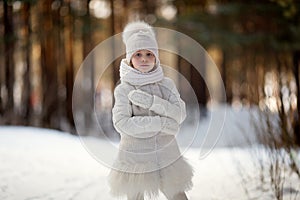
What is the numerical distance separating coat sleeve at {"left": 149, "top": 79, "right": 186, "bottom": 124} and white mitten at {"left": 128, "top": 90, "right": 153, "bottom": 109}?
0.10 ft

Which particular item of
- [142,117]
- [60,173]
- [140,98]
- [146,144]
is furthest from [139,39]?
[60,173]

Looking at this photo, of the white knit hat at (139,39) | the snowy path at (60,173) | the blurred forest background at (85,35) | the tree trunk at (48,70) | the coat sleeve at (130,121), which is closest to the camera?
the coat sleeve at (130,121)

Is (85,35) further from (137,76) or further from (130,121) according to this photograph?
(130,121)

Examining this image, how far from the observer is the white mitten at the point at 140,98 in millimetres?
2512

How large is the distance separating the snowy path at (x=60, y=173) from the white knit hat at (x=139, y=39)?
0.96 m

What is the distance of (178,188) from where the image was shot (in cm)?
258

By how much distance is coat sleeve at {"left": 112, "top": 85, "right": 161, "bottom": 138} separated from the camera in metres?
2.49

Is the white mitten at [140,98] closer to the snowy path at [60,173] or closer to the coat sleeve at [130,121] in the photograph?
the coat sleeve at [130,121]

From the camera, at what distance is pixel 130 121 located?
8.16 feet

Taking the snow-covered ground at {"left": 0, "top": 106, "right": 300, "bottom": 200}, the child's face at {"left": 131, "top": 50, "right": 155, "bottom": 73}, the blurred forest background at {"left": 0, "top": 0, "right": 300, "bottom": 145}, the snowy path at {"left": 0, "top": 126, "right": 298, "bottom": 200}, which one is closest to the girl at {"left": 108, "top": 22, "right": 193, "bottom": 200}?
the child's face at {"left": 131, "top": 50, "right": 155, "bottom": 73}

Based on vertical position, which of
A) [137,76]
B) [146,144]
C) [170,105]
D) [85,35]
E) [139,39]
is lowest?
[146,144]

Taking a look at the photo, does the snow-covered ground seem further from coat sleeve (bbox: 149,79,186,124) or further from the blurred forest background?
the blurred forest background

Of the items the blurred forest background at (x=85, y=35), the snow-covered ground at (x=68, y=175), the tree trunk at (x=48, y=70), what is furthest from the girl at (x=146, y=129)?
the tree trunk at (x=48, y=70)

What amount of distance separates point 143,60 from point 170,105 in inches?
12.9
